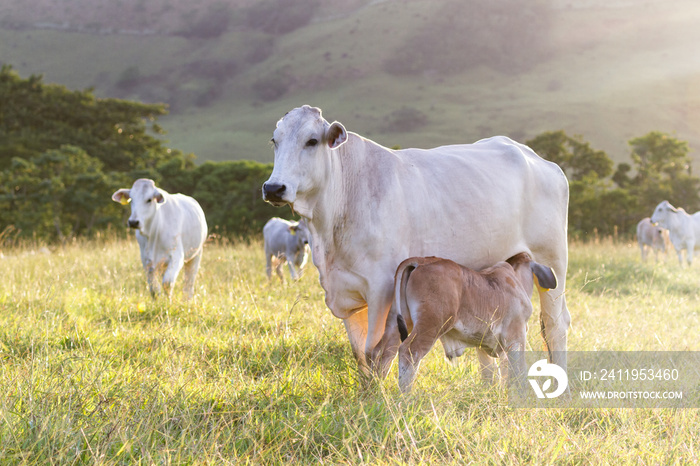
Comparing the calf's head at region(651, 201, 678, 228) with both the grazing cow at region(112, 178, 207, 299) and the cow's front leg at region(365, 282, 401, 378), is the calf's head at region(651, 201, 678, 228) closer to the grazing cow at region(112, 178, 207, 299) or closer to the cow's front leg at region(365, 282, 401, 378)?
the grazing cow at region(112, 178, 207, 299)

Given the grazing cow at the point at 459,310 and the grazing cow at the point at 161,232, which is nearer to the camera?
the grazing cow at the point at 459,310

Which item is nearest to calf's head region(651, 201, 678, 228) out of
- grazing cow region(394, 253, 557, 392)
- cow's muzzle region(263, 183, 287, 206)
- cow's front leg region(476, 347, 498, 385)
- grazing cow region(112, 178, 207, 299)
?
grazing cow region(112, 178, 207, 299)

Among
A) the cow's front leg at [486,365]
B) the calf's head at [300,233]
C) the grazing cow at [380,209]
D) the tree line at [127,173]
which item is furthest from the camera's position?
the tree line at [127,173]

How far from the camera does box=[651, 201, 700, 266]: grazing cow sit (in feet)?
51.2

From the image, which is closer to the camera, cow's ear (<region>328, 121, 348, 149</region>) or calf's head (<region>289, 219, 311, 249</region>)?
cow's ear (<region>328, 121, 348, 149</region>)

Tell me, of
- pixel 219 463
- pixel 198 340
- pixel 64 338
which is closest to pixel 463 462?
pixel 219 463

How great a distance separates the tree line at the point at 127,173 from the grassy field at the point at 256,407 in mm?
10837

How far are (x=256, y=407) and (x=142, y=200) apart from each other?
4.73 m

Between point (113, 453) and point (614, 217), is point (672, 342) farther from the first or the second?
point (614, 217)

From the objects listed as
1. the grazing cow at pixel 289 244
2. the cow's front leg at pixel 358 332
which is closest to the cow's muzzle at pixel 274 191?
the cow's front leg at pixel 358 332

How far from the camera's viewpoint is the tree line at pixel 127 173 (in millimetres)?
20469

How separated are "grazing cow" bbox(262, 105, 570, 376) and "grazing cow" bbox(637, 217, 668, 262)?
566 inches

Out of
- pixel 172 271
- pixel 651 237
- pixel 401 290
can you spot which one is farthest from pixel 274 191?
pixel 651 237

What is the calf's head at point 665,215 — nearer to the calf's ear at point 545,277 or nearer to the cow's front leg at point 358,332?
the calf's ear at point 545,277
